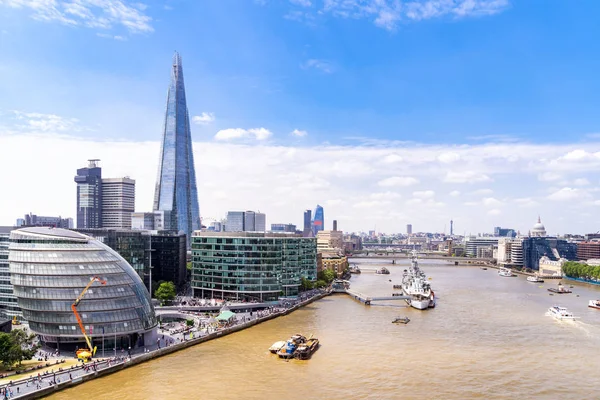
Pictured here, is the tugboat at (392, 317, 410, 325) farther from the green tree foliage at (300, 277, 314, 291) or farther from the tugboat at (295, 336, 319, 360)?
the green tree foliage at (300, 277, 314, 291)

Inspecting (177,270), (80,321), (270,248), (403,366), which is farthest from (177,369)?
(177,270)

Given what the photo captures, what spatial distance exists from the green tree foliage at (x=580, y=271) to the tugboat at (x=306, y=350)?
136 meters

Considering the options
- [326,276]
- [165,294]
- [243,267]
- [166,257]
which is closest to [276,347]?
[165,294]

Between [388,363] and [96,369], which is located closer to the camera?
[96,369]

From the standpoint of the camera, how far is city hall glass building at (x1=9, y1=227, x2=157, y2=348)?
63094mm

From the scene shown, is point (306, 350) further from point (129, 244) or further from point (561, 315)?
point (561, 315)

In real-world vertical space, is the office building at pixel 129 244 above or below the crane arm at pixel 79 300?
above

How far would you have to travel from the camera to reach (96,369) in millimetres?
55562

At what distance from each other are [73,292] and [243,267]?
47.2 metres

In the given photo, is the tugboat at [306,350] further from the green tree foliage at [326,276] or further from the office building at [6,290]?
the green tree foliage at [326,276]

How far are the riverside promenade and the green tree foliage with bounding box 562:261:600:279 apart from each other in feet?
441

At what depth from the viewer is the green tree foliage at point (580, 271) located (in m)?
170

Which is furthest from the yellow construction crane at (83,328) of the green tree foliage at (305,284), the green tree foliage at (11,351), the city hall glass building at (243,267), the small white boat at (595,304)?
the small white boat at (595,304)

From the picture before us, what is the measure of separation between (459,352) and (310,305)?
47459 mm
